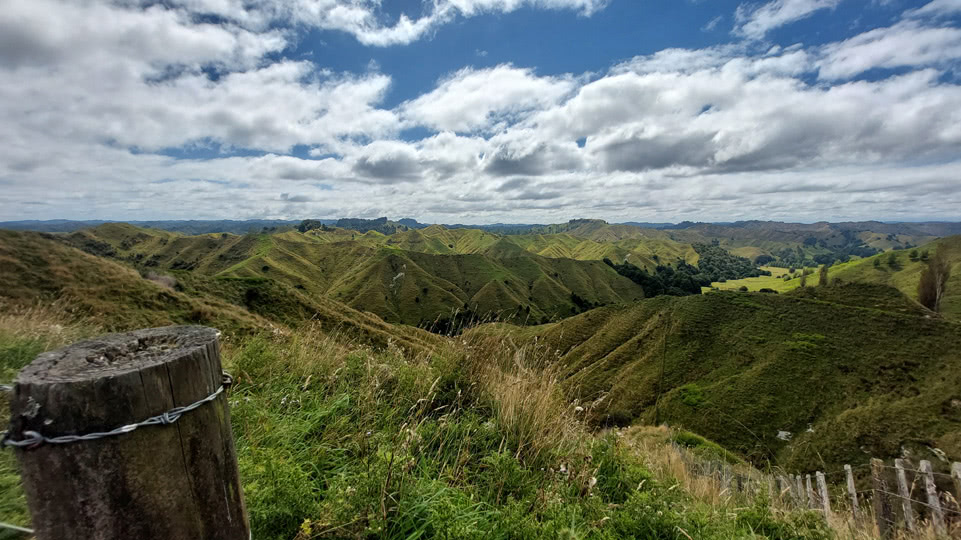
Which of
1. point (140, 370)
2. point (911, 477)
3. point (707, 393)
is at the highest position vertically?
point (140, 370)

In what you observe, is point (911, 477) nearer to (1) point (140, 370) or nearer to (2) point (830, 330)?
(1) point (140, 370)

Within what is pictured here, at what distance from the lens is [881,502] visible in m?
6.16

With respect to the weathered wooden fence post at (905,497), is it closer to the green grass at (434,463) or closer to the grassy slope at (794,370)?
the green grass at (434,463)

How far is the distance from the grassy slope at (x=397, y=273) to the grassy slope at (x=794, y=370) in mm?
48966

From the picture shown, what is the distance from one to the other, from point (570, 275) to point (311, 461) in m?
190

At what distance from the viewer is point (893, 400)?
5178 centimetres

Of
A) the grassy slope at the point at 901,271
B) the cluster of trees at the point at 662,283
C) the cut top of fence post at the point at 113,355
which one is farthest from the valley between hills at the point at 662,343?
the cluster of trees at the point at 662,283

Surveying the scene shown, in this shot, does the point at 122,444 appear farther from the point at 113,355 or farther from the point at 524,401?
the point at 524,401

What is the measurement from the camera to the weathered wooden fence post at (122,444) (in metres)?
1.33

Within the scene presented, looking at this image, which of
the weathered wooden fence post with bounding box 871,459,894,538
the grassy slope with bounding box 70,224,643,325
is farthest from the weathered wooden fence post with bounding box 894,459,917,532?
the grassy slope with bounding box 70,224,643,325

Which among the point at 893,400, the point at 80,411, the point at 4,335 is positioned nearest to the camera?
the point at 80,411

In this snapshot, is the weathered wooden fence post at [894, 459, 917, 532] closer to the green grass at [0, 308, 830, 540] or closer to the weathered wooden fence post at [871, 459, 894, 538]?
the weathered wooden fence post at [871, 459, 894, 538]

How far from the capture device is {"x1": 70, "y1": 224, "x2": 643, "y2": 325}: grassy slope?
452 ft

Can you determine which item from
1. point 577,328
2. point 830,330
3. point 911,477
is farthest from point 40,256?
point 830,330
